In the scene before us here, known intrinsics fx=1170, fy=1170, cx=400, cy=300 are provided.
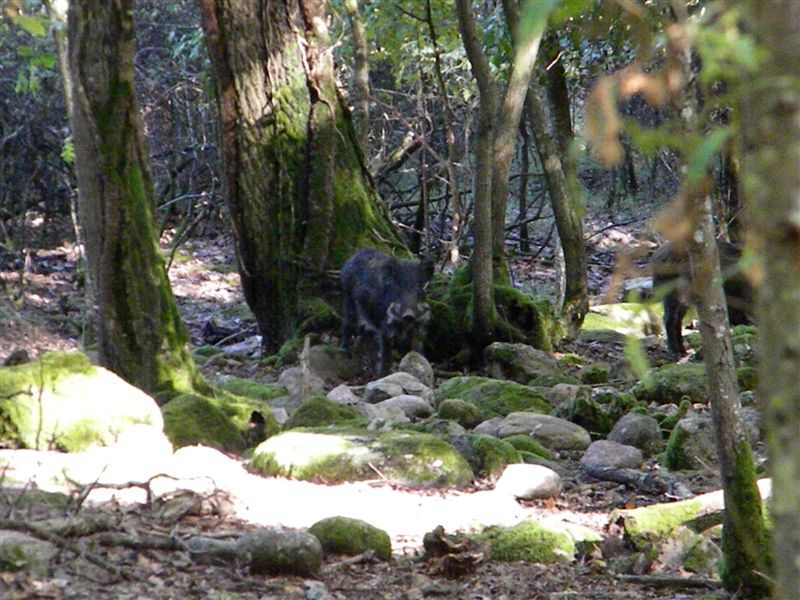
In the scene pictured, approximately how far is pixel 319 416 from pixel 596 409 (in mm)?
2158

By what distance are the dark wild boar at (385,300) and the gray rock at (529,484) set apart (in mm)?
4874

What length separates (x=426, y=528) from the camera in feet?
19.7

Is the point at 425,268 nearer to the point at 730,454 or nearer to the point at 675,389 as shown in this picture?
the point at 675,389

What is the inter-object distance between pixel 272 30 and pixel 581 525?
7.51 m

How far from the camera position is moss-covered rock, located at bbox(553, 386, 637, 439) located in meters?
8.73

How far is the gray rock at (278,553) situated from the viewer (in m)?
4.83

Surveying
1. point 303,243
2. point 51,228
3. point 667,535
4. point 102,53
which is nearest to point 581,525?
point 667,535

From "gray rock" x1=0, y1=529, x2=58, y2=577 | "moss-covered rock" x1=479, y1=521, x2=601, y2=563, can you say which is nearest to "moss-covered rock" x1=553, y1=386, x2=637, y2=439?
"moss-covered rock" x1=479, y1=521, x2=601, y2=563

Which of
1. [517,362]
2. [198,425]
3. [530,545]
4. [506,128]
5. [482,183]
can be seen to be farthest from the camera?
[506,128]

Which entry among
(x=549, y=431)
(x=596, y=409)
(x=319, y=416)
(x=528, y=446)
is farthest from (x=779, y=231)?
(x=596, y=409)

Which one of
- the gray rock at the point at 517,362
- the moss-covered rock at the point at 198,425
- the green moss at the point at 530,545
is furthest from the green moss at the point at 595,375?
the green moss at the point at 530,545

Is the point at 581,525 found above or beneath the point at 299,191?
beneath

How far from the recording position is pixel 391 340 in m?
11.7

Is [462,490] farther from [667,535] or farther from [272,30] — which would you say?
[272,30]
